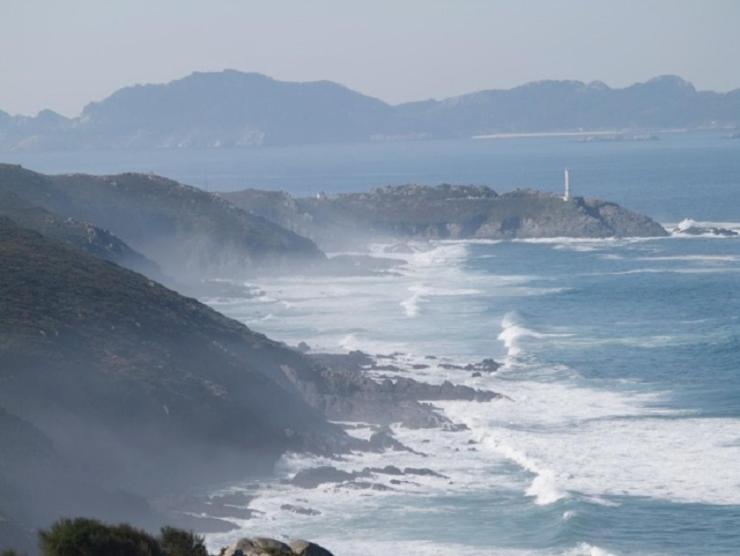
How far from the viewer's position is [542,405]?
141ft

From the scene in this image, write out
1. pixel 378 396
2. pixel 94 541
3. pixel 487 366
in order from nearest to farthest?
pixel 94 541
pixel 378 396
pixel 487 366

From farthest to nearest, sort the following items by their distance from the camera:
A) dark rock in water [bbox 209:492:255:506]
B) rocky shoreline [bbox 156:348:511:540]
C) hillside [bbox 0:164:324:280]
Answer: hillside [bbox 0:164:324:280]
dark rock in water [bbox 209:492:255:506]
rocky shoreline [bbox 156:348:511:540]

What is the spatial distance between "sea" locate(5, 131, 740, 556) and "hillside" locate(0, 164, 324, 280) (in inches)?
169

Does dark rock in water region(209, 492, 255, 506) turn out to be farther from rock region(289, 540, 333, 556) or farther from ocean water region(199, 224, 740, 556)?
rock region(289, 540, 333, 556)

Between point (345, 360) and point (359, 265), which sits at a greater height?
point (359, 265)

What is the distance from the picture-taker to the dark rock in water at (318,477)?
3503 cm

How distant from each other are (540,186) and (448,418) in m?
124

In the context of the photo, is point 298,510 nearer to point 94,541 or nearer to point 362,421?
point 362,421

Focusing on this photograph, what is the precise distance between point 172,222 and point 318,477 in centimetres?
5304

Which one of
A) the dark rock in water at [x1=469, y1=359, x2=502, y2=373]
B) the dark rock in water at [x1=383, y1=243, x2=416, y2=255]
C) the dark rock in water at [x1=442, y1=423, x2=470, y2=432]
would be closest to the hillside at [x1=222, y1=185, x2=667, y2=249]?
the dark rock in water at [x1=383, y1=243, x2=416, y2=255]

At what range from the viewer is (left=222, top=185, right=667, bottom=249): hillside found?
337 ft

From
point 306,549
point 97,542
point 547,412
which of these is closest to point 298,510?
point 547,412

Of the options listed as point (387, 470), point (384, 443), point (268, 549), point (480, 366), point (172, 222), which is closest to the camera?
point (268, 549)

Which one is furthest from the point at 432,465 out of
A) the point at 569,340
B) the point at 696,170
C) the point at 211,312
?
the point at 696,170
